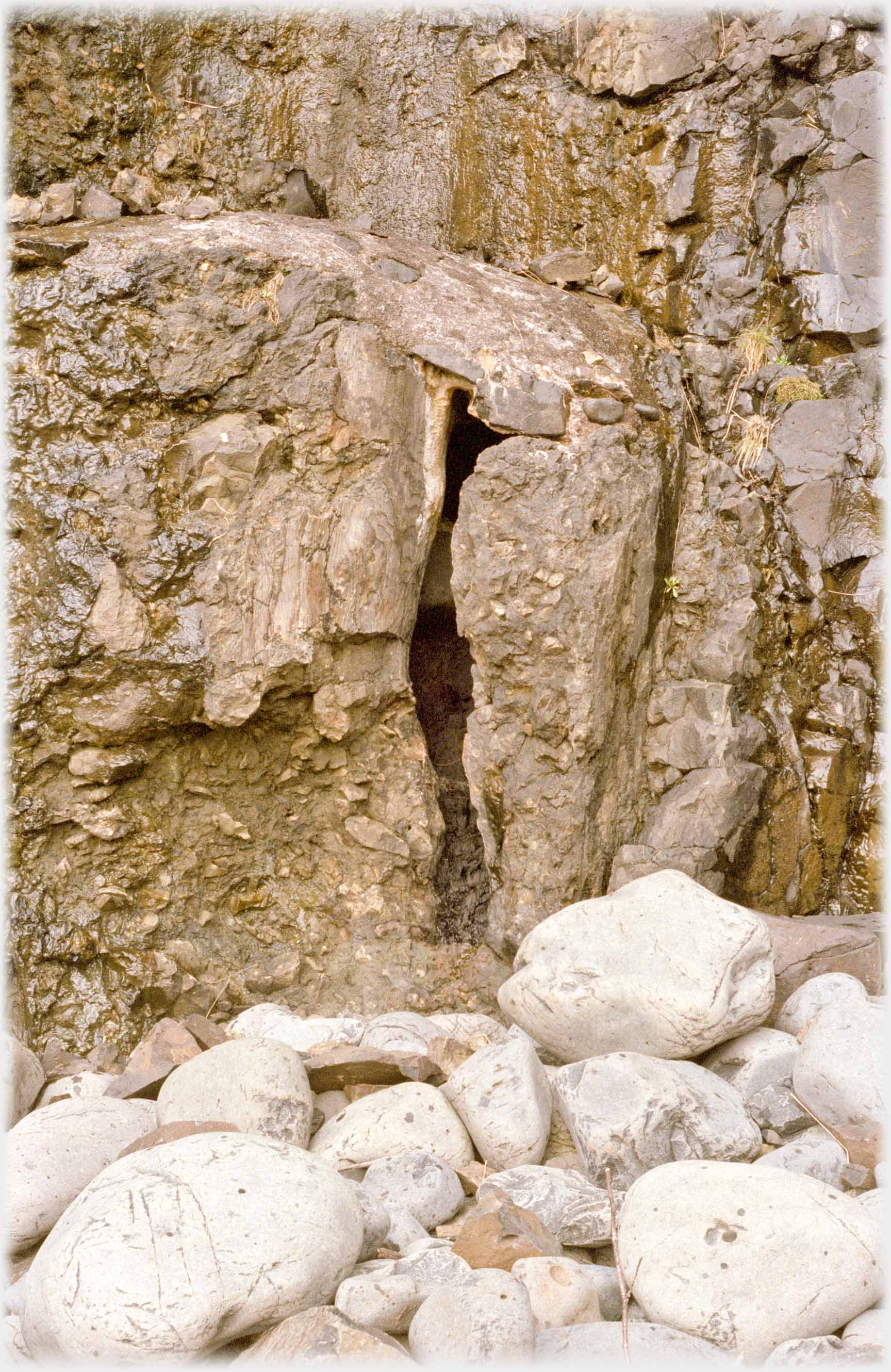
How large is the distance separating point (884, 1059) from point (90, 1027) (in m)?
3.36

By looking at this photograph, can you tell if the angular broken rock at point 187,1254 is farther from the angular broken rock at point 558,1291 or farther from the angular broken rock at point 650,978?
the angular broken rock at point 650,978

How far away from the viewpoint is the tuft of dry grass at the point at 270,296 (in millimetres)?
→ 5445

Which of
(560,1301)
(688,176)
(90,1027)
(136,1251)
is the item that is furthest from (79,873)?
(688,176)

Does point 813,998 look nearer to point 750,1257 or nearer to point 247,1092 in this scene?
point 750,1257

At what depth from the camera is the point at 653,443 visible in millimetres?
5695

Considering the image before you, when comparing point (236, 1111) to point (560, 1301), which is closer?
point (560, 1301)

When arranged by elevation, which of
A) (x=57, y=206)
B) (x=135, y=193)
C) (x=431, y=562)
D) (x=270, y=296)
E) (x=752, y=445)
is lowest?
(x=431, y=562)

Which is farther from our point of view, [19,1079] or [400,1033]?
[400,1033]

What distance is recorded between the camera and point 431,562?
6168mm

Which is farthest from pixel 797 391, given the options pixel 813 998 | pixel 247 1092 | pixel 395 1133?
pixel 247 1092

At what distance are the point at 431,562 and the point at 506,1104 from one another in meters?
3.17

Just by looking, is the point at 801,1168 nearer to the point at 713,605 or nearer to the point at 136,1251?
the point at 136,1251

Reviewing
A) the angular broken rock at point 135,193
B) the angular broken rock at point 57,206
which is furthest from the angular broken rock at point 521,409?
the angular broken rock at point 57,206

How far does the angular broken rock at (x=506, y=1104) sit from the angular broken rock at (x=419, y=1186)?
20 centimetres
